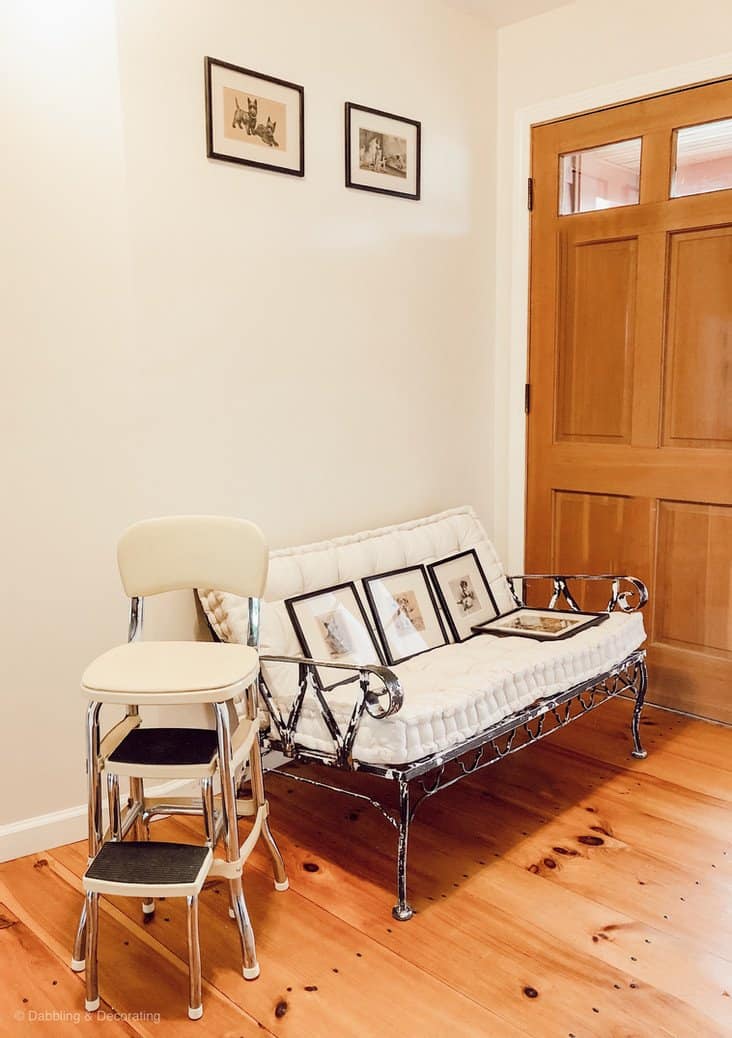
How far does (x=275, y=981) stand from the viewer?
188cm

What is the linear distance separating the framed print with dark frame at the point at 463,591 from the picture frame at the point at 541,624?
42 millimetres

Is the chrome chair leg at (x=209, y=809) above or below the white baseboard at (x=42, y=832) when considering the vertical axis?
above

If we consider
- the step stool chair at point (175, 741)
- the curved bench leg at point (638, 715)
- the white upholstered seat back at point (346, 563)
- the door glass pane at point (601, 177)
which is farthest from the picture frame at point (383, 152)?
the curved bench leg at point (638, 715)

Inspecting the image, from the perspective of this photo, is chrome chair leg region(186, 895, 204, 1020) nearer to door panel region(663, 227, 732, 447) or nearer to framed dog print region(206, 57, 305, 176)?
framed dog print region(206, 57, 305, 176)

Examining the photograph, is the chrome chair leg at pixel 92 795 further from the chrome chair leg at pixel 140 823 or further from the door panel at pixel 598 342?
the door panel at pixel 598 342

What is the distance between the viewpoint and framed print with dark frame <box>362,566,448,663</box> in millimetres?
2799

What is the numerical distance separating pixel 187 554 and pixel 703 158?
2205mm

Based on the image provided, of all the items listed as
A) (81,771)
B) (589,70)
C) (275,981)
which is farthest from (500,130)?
(275,981)

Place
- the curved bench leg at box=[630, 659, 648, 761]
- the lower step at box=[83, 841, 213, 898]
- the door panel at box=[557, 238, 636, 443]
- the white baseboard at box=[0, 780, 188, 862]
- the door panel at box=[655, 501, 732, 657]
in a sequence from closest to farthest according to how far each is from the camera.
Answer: the lower step at box=[83, 841, 213, 898] < the white baseboard at box=[0, 780, 188, 862] < the curved bench leg at box=[630, 659, 648, 761] < the door panel at box=[655, 501, 732, 657] < the door panel at box=[557, 238, 636, 443]

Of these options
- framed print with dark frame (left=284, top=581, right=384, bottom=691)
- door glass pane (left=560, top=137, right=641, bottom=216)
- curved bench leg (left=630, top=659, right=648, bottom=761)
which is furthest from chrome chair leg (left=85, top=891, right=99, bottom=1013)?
door glass pane (left=560, top=137, right=641, bottom=216)

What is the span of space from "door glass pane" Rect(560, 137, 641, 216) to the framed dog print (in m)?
1.13

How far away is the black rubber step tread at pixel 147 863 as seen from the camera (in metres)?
1.78

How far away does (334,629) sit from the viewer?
2648 millimetres

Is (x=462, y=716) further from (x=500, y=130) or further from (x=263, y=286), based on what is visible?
(x=500, y=130)
